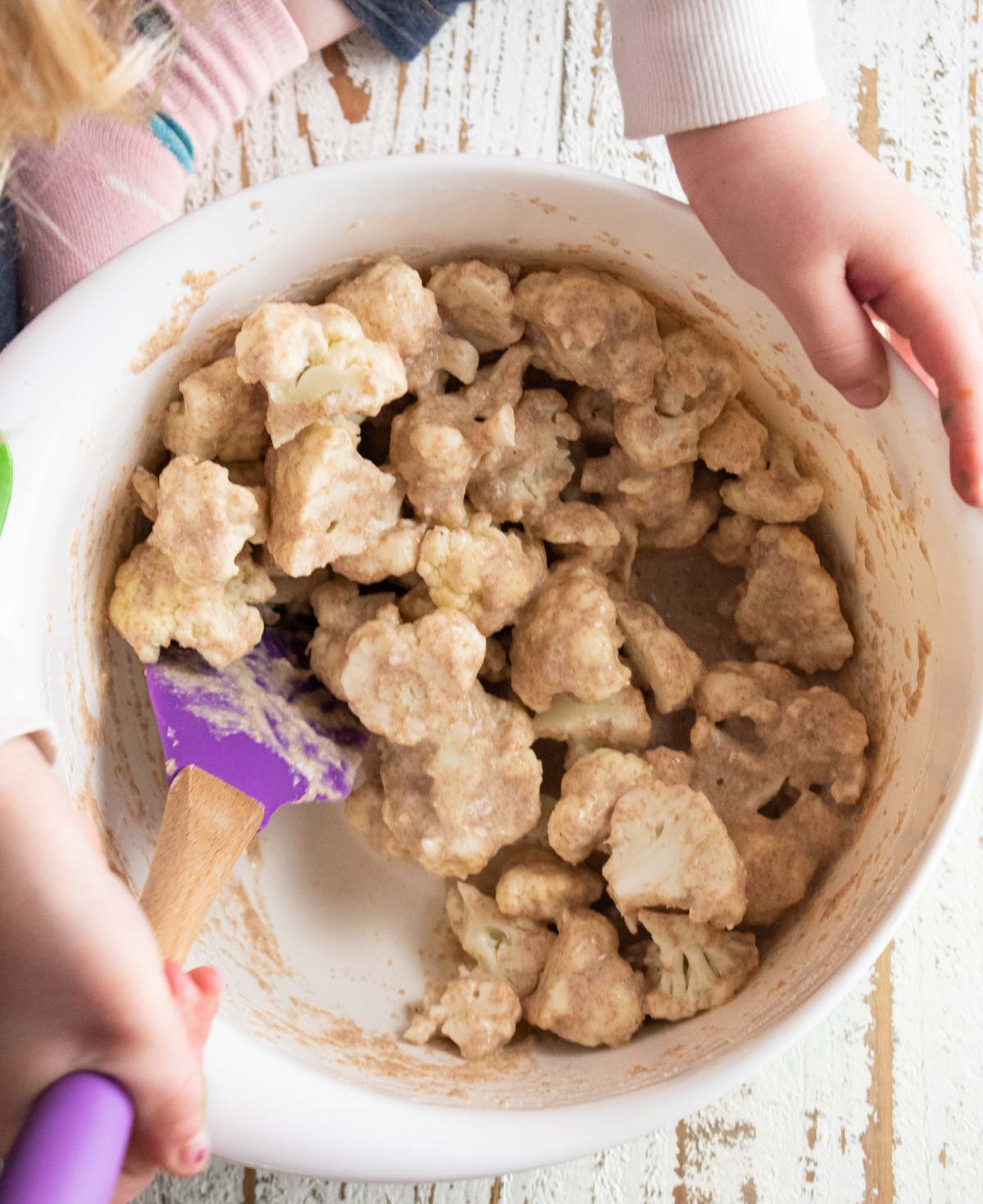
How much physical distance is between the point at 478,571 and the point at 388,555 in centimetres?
6

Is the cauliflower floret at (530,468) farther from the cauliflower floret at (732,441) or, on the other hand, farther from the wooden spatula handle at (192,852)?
the wooden spatula handle at (192,852)

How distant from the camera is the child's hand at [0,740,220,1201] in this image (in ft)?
1.62

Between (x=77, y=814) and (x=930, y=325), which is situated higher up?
(x=77, y=814)

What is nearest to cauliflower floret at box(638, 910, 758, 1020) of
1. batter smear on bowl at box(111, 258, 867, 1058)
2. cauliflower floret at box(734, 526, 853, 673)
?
batter smear on bowl at box(111, 258, 867, 1058)

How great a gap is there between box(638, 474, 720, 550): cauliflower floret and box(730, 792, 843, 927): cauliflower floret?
22 centimetres

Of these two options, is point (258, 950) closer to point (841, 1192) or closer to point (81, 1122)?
point (81, 1122)

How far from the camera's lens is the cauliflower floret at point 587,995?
0.74 m

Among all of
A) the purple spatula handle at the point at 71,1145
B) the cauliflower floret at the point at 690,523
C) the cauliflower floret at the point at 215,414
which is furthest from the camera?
the cauliflower floret at the point at 690,523

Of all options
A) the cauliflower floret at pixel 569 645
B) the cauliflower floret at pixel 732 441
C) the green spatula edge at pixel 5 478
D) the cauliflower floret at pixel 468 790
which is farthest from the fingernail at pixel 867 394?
the green spatula edge at pixel 5 478

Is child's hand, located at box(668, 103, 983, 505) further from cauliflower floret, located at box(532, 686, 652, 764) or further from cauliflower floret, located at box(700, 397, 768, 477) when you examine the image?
cauliflower floret, located at box(532, 686, 652, 764)

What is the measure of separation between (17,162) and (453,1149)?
0.86m

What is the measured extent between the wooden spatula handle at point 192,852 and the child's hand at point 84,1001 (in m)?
0.13

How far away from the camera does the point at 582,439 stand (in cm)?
86

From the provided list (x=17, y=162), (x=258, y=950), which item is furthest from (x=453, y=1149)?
(x=17, y=162)
